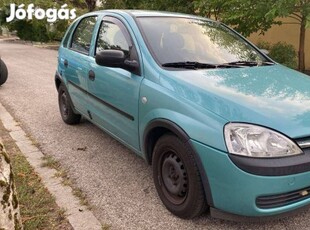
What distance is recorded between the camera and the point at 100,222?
272 cm

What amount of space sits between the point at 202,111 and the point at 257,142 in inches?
16.6

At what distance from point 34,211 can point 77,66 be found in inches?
78.8

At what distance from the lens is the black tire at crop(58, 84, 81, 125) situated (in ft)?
16.4

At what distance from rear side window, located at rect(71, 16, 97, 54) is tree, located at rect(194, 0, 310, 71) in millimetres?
4135

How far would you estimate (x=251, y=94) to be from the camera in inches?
101

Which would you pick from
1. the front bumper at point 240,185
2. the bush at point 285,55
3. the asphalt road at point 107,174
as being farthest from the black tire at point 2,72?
the bush at point 285,55

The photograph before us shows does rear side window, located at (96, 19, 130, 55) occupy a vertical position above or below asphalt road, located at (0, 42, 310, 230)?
above

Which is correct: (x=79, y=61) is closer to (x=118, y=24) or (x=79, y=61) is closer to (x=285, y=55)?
(x=118, y=24)

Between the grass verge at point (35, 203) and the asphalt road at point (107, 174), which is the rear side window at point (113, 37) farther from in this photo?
A: the grass verge at point (35, 203)

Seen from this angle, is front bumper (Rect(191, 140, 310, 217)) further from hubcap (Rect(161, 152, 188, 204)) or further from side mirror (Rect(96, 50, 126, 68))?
side mirror (Rect(96, 50, 126, 68))

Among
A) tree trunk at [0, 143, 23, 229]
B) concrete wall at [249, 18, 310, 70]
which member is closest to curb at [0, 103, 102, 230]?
tree trunk at [0, 143, 23, 229]

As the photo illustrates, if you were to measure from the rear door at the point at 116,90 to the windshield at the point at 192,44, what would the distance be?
0.22m

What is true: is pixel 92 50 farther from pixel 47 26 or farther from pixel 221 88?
pixel 47 26

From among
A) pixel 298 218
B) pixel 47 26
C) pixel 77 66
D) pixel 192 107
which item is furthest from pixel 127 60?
pixel 47 26
